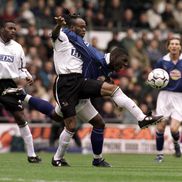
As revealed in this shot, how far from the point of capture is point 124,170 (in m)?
13.7

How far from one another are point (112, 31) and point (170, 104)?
34.7 ft

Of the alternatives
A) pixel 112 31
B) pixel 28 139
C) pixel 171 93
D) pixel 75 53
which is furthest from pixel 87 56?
pixel 112 31

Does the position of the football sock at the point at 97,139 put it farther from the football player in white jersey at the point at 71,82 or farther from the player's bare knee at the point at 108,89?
the player's bare knee at the point at 108,89

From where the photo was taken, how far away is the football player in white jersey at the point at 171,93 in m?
18.0

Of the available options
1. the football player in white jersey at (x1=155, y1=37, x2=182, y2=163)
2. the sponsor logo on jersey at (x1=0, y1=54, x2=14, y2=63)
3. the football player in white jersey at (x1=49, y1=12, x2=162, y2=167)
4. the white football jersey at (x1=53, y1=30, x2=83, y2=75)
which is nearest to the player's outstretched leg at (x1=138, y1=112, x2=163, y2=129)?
the football player in white jersey at (x1=49, y1=12, x2=162, y2=167)

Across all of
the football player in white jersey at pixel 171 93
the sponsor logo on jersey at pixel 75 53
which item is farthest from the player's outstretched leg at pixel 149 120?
the football player in white jersey at pixel 171 93

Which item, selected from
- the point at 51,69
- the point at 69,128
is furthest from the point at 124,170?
the point at 51,69

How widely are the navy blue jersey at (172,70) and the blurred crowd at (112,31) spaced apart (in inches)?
185

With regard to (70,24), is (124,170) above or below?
below

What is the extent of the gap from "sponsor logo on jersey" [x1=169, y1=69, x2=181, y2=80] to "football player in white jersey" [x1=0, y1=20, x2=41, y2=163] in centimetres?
393

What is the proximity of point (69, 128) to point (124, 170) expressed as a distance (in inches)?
47.0

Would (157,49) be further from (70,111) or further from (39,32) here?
(70,111)

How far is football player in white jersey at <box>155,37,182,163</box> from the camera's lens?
18.0 m

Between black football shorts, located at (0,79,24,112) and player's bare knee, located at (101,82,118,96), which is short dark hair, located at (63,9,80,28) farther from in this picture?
black football shorts, located at (0,79,24,112)
